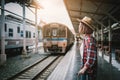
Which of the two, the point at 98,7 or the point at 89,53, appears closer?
the point at 89,53

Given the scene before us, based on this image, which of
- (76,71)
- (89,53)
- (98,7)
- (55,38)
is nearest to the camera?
(89,53)

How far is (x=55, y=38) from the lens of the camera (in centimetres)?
1870

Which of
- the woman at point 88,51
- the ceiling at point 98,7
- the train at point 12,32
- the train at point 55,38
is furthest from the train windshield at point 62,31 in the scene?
the woman at point 88,51

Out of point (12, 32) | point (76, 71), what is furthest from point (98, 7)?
point (12, 32)

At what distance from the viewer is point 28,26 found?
21719 mm

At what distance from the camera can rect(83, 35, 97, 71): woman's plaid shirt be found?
2.99m

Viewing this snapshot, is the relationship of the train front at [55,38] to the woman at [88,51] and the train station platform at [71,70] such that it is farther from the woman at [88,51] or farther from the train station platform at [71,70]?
the woman at [88,51]

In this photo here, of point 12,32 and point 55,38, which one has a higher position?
point 12,32

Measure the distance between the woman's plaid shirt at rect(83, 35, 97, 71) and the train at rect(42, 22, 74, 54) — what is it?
50.2 feet

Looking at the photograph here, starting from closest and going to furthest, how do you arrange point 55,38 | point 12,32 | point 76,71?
point 76,71 < point 12,32 < point 55,38

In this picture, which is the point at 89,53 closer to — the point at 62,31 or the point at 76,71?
the point at 76,71

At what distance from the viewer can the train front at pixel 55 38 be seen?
18500mm

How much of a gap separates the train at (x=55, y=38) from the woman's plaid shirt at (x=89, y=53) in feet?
50.2

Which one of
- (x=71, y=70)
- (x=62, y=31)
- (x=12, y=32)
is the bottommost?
(x=71, y=70)
